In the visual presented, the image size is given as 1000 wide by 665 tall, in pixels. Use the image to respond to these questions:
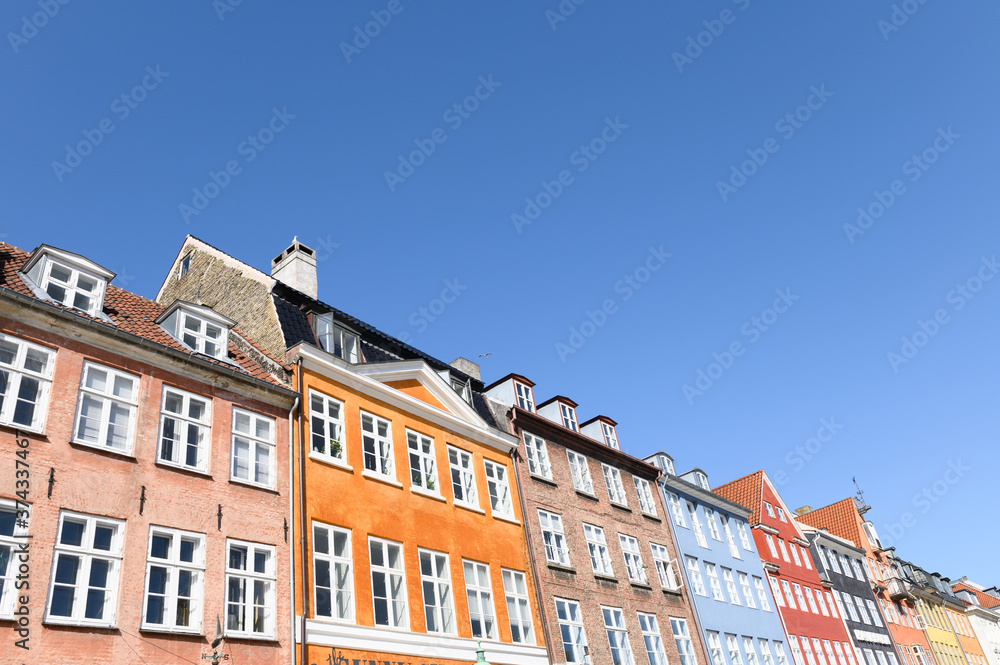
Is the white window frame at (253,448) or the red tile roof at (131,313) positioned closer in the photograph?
the red tile roof at (131,313)

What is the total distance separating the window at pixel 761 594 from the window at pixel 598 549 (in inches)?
549

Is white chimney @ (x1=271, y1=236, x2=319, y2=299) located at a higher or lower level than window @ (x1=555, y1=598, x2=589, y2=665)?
higher

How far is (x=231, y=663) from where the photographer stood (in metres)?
16.3

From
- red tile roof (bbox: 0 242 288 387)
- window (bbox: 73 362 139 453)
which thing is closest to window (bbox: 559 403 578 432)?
red tile roof (bbox: 0 242 288 387)

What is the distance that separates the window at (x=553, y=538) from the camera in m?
27.8

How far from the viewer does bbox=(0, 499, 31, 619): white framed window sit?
1389cm

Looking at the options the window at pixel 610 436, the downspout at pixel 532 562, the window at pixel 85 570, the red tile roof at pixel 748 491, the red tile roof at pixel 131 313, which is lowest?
the window at pixel 85 570

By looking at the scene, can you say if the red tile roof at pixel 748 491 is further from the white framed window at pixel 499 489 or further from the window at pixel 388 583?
the window at pixel 388 583

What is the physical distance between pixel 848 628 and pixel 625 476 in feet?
74.2

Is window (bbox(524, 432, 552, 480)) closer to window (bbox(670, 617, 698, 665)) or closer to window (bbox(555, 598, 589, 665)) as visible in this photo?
window (bbox(555, 598, 589, 665))

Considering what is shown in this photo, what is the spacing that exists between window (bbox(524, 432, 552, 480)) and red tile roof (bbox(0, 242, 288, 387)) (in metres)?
11.2

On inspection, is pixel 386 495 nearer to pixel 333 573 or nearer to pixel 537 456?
pixel 333 573

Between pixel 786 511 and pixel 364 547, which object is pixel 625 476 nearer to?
pixel 364 547

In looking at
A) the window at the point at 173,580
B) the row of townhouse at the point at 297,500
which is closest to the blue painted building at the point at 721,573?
the row of townhouse at the point at 297,500
